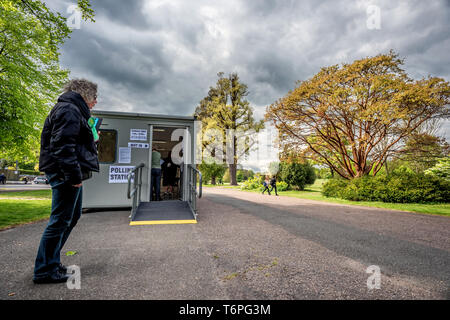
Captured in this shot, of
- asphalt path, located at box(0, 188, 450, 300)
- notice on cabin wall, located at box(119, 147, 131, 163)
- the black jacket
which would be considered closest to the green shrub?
asphalt path, located at box(0, 188, 450, 300)

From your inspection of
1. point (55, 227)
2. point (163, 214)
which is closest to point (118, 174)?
point (163, 214)

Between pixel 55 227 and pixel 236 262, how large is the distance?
2.00 m

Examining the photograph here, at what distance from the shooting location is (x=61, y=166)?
6.16 feet

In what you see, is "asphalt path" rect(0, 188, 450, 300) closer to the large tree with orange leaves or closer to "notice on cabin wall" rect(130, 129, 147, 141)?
"notice on cabin wall" rect(130, 129, 147, 141)

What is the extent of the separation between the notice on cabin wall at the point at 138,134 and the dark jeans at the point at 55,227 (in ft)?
14.5

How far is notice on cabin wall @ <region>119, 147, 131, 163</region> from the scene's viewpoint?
20.0 feet

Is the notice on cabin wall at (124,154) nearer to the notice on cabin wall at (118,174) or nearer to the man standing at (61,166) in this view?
the notice on cabin wall at (118,174)

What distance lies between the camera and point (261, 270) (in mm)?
2424

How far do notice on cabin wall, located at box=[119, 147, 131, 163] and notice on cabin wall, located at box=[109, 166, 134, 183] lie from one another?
0.68ft

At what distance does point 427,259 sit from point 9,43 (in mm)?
14480

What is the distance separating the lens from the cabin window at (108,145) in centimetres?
610

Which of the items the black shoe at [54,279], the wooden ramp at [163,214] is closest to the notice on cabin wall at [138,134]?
the wooden ramp at [163,214]

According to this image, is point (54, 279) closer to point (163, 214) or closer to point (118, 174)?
point (163, 214)

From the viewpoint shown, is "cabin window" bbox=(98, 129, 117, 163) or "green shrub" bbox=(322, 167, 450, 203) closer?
"cabin window" bbox=(98, 129, 117, 163)
